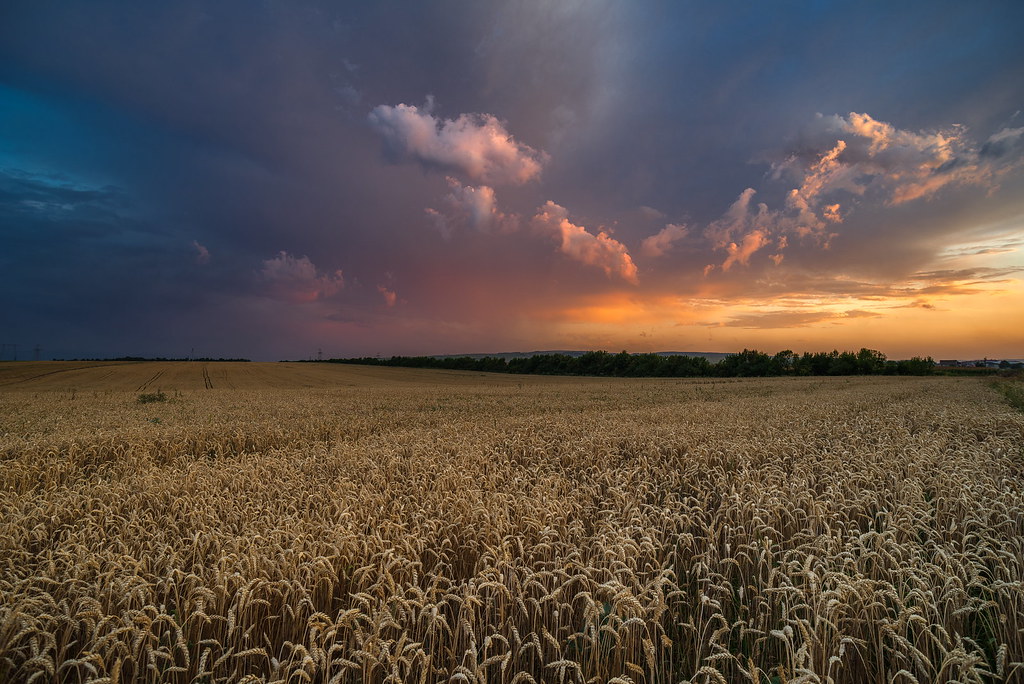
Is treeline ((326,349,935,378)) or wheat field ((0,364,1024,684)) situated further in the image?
treeline ((326,349,935,378))

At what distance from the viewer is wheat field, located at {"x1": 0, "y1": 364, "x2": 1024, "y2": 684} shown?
2910mm

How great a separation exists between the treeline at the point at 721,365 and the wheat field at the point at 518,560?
85.5 metres

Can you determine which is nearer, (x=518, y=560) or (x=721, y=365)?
(x=518, y=560)

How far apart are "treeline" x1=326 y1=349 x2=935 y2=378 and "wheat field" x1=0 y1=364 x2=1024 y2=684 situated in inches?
3365

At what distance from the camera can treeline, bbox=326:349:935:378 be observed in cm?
9031

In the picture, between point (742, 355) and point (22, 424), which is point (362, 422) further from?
point (742, 355)

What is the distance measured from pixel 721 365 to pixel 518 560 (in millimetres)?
98833

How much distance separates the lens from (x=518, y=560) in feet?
13.2

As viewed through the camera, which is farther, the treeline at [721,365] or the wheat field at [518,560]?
the treeline at [721,365]

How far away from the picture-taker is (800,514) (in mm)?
5414

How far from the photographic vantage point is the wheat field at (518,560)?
9.55 feet

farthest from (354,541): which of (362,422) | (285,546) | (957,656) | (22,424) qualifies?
(22,424)

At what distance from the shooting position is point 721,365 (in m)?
93.1

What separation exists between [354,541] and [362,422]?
11.1 metres
